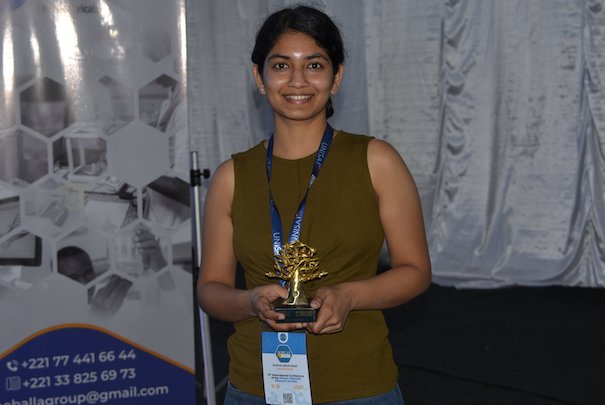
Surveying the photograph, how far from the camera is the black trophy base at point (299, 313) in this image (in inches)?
56.8

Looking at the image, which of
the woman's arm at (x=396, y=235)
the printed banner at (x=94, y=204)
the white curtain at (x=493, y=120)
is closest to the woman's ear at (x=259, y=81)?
the woman's arm at (x=396, y=235)

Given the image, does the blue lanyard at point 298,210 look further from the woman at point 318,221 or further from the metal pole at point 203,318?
the metal pole at point 203,318

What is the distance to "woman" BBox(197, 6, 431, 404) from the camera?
1554 mm

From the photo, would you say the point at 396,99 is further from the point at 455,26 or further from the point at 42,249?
the point at 42,249

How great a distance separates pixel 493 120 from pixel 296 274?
501 cm

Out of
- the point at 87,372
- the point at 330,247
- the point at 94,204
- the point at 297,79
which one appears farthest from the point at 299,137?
the point at 87,372

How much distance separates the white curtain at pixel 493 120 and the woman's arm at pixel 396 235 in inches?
156

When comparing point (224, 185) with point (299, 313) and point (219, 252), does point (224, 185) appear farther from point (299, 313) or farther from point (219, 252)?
point (299, 313)

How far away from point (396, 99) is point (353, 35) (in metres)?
0.61

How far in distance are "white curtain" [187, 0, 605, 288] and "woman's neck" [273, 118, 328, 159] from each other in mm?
3892

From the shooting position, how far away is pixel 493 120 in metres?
6.28

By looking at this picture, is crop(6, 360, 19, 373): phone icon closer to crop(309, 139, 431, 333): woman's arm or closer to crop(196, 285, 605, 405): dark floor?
crop(196, 285, 605, 405): dark floor

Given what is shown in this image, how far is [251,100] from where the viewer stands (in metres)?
7.74

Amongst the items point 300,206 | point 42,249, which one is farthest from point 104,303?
point 300,206
